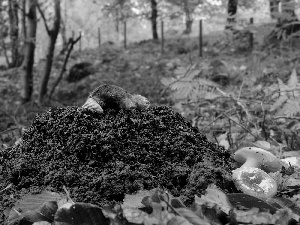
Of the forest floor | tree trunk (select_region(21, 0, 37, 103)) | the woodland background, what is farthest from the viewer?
tree trunk (select_region(21, 0, 37, 103))

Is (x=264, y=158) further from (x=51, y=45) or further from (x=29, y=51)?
(x=29, y=51)

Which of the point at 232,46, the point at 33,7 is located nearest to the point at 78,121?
the point at 33,7

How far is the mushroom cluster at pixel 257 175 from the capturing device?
1.75m

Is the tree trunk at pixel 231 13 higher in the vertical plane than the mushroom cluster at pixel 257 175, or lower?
higher

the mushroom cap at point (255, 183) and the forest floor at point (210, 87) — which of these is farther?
the forest floor at point (210, 87)

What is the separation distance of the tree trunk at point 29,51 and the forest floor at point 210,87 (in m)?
0.44

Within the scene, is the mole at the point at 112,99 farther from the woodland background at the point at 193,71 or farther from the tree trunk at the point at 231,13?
the tree trunk at the point at 231,13

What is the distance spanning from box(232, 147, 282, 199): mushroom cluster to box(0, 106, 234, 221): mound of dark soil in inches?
2.7

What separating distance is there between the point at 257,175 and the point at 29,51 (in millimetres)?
8355

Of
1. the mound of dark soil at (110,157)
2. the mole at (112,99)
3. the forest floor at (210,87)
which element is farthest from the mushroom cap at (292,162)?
the mole at (112,99)

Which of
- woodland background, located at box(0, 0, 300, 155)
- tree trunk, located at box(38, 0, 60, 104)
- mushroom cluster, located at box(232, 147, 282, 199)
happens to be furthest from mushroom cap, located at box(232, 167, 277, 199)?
tree trunk, located at box(38, 0, 60, 104)

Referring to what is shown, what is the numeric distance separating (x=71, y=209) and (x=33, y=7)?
8.10 meters

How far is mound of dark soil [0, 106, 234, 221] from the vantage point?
1.71m

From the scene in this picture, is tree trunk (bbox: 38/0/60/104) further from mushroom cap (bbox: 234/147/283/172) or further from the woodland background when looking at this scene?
mushroom cap (bbox: 234/147/283/172)
